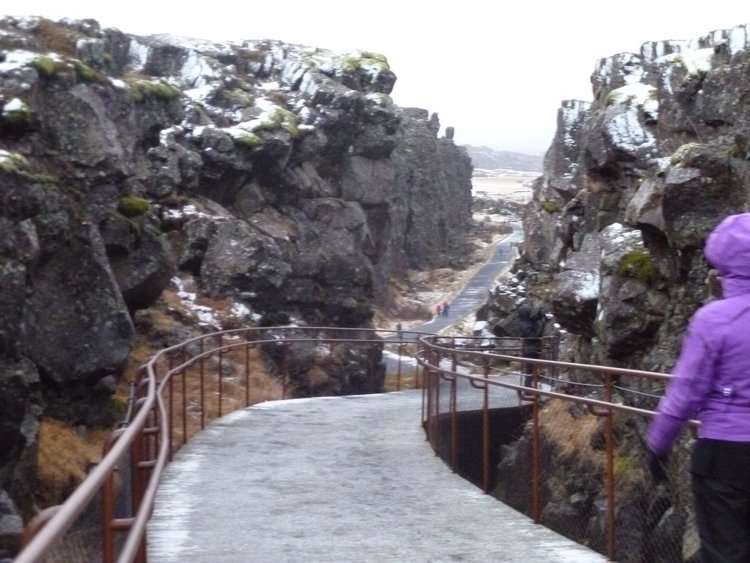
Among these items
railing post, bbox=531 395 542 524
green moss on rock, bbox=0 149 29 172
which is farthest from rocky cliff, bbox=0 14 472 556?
railing post, bbox=531 395 542 524

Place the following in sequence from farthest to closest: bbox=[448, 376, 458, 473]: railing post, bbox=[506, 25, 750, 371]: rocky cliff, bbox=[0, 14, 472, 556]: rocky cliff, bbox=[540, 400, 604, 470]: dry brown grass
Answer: bbox=[0, 14, 472, 556]: rocky cliff
bbox=[506, 25, 750, 371]: rocky cliff
bbox=[448, 376, 458, 473]: railing post
bbox=[540, 400, 604, 470]: dry brown grass

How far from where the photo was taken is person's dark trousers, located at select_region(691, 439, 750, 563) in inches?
161

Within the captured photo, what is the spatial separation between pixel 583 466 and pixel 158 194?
22.2 metres

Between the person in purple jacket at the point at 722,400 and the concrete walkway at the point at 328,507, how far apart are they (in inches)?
110

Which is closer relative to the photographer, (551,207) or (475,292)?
(551,207)

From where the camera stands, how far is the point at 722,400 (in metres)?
4.12

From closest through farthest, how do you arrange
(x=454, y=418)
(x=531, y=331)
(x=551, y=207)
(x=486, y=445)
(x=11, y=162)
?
(x=486, y=445), (x=454, y=418), (x=11, y=162), (x=531, y=331), (x=551, y=207)

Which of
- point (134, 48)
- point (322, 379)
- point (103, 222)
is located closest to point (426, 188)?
point (134, 48)

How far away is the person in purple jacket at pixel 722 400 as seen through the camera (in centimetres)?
404

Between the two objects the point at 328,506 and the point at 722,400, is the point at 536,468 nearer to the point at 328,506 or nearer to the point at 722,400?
the point at 328,506

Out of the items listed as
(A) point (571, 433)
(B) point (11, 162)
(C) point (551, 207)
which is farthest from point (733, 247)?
(C) point (551, 207)

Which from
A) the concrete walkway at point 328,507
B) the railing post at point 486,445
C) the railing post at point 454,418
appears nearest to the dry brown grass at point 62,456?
the concrete walkway at point 328,507

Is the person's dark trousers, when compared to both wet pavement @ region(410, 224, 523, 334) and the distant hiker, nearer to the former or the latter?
the distant hiker

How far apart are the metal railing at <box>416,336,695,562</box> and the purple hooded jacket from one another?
2.13 m
